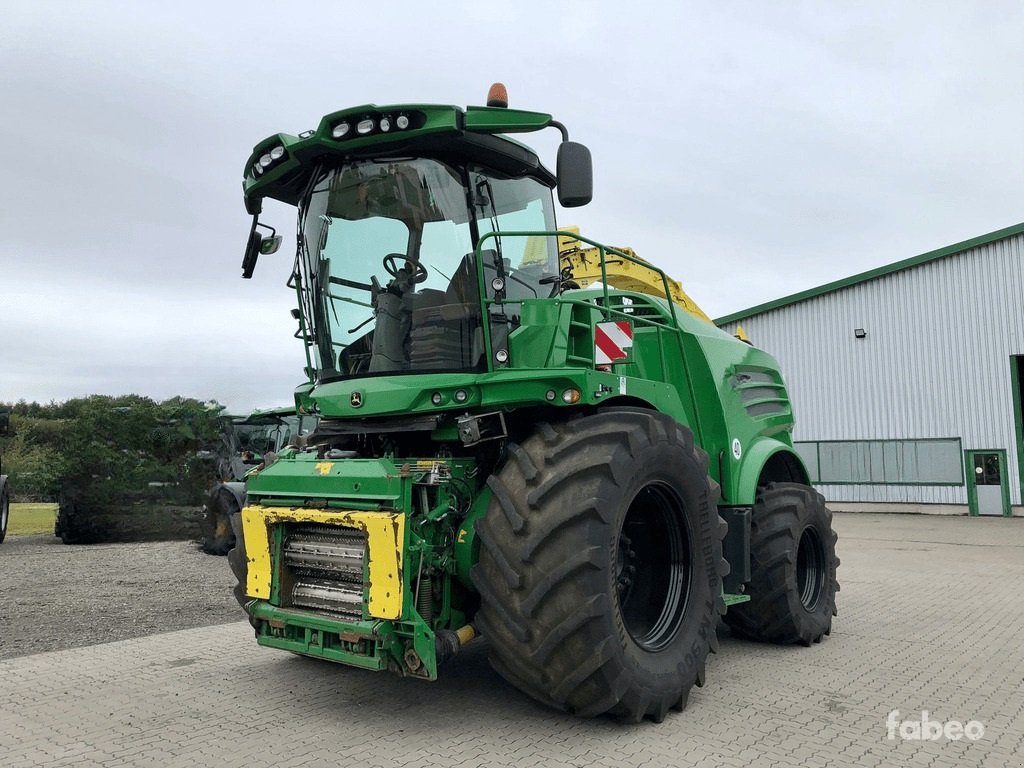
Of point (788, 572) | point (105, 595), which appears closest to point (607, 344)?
point (788, 572)

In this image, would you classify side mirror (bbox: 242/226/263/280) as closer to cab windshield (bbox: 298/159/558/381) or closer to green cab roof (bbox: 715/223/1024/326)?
cab windshield (bbox: 298/159/558/381)

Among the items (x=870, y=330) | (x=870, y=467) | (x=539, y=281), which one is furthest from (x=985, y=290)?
(x=539, y=281)

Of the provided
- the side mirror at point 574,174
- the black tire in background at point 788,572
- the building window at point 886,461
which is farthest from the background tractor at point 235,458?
the building window at point 886,461

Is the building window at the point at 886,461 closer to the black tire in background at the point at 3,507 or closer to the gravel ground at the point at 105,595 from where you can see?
the gravel ground at the point at 105,595

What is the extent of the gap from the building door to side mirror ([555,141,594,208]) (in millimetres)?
18881

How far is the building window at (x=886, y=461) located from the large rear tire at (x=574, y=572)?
1632 cm

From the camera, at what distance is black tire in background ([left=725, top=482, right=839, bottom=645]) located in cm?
589

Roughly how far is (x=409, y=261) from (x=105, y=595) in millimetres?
6181

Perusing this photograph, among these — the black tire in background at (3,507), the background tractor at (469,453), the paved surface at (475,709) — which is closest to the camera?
the paved surface at (475,709)

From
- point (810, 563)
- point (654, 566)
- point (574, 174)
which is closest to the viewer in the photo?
point (574, 174)

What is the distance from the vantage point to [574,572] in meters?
3.76

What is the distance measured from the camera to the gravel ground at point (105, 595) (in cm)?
679

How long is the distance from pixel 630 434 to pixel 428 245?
156cm

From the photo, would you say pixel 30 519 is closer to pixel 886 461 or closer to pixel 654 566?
pixel 654 566
